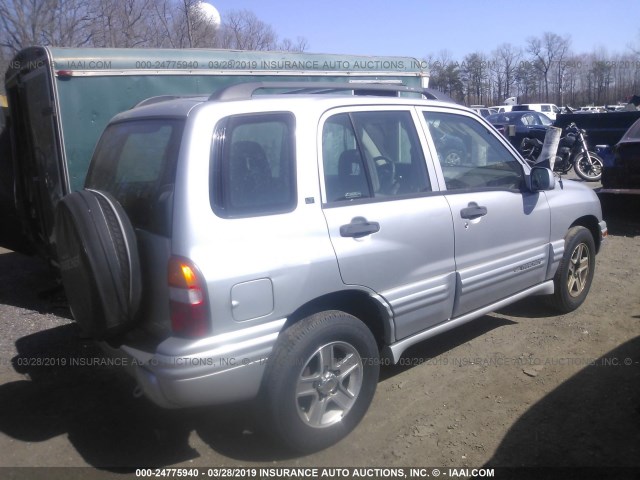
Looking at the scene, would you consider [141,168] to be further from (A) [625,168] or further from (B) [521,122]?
(B) [521,122]

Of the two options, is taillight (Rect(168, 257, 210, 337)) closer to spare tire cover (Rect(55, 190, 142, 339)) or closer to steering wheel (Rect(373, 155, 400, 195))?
spare tire cover (Rect(55, 190, 142, 339))

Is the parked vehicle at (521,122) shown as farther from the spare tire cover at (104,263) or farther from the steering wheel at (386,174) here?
the spare tire cover at (104,263)

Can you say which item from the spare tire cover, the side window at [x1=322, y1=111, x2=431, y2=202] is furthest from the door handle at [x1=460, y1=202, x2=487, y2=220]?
the spare tire cover

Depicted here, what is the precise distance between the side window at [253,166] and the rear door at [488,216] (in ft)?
3.80

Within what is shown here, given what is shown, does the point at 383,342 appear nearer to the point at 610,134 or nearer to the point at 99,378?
the point at 99,378

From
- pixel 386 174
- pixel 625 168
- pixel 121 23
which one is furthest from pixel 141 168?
pixel 121 23

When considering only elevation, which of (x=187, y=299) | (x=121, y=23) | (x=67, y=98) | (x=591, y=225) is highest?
(x=121, y=23)

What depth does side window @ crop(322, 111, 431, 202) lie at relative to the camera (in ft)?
10.8

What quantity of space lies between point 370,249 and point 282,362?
2.66ft

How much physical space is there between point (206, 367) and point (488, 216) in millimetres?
2246

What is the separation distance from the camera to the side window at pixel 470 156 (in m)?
3.92

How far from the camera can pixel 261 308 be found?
283 centimetres

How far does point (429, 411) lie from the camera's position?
361 cm

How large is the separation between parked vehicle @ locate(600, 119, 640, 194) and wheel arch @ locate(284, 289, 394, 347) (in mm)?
6316
